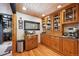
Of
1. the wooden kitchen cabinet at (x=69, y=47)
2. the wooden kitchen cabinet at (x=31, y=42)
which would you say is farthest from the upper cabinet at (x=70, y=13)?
the wooden kitchen cabinet at (x=31, y=42)

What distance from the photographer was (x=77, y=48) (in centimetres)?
276

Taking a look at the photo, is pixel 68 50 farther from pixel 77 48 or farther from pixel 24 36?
pixel 24 36

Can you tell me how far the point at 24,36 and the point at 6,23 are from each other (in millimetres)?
1055

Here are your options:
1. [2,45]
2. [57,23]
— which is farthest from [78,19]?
[2,45]

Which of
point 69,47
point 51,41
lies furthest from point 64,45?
point 51,41

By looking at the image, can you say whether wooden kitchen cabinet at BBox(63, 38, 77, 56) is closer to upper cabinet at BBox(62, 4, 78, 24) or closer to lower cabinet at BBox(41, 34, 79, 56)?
lower cabinet at BBox(41, 34, 79, 56)

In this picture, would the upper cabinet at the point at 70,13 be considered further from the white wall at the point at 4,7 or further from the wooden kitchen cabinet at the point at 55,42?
the white wall at the point at 4,7

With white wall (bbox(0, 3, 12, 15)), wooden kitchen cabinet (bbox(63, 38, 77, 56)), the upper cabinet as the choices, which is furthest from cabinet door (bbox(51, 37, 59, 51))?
white wall (bbox(0, 3, 12, 15))

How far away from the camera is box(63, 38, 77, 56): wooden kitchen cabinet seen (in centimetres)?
284

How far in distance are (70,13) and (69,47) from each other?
129 cm

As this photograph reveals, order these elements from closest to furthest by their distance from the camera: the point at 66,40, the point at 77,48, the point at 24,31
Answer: the point at 77,48 < the point at 66,40 < the point at 24,31

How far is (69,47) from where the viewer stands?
3.05 m

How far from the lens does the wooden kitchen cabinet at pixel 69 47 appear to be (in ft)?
9.31

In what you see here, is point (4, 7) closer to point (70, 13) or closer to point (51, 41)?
point (70, 13)
